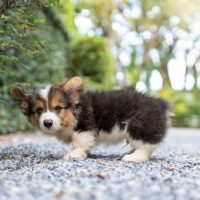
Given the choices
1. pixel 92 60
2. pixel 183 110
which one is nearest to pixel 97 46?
pixel 92 60

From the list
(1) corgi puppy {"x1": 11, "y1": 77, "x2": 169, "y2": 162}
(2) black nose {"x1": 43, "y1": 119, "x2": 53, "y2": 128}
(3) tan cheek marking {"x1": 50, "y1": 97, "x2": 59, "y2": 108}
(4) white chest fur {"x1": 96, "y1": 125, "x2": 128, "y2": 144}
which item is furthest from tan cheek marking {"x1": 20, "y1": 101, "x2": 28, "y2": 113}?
(4) white chest fur {"x1": 96, "y1": 125, "x2": 128, "y2": 144}

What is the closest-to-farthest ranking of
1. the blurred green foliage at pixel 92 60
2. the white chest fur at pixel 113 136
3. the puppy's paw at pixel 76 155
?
the puppy's paw at pixel 76 155 < the white chest fur at pixel 113 136 < the blurred green foliage at pixel 92 60

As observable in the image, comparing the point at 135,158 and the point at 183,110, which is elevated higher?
the point at 183,110

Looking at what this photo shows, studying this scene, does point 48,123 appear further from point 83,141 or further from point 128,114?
point 128,114

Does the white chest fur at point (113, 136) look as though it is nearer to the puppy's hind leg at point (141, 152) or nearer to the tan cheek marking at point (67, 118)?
the puppy's hind leg at point (141, 152)

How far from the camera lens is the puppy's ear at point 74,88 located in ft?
16.5

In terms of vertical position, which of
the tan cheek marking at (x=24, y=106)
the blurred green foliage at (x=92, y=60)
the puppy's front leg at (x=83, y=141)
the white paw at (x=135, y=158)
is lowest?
the white paw at (x=135, y=158)

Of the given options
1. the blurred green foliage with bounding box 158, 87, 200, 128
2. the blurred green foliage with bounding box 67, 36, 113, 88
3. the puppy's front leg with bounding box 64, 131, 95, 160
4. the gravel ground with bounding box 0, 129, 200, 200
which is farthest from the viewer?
the blurred green foliage with bounding box 158, 87, 200, 128

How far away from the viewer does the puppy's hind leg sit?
192 inches

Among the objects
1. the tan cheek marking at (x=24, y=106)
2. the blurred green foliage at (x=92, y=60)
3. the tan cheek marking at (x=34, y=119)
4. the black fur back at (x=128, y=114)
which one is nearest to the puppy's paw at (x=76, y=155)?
the black fur back at (x=128, y=114)

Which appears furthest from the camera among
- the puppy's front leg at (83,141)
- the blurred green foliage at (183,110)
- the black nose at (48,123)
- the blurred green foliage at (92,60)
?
the blurred green foliage at (183,110)

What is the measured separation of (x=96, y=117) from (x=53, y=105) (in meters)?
0.53

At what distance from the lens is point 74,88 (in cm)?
506

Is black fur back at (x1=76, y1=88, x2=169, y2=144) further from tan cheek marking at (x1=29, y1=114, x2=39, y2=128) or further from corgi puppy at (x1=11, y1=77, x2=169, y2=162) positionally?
tan cheek marking at (x1=29, y1=114, x2=39, y2=128)
